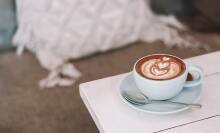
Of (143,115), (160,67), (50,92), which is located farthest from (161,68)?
(50,92)

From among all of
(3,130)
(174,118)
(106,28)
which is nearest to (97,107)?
(174,118)

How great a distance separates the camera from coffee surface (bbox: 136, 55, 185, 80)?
81 cm

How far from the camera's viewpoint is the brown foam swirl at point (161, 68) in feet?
2.65

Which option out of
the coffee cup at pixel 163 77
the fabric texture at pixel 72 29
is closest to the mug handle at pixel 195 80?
the coffee cup at pixel 163 77

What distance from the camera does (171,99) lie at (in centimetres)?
82

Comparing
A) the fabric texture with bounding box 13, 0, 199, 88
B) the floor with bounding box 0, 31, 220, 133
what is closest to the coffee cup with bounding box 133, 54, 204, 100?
the floor with bounding box 0, 31, 220, 133

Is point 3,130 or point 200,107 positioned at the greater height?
point 200,107

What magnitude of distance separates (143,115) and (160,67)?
11 centimetres

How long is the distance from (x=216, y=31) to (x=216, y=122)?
0.90 metres

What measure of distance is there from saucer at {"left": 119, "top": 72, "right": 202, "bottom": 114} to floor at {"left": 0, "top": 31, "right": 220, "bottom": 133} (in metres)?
0.30

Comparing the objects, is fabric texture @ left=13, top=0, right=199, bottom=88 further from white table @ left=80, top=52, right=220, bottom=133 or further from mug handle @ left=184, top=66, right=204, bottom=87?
mug handle @ left=184, top=66, right=204, bottom=87

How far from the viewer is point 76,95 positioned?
1269 millimetres

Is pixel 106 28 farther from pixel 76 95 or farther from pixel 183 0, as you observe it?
pixel 183 0

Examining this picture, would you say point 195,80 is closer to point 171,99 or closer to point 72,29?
point 171,99
